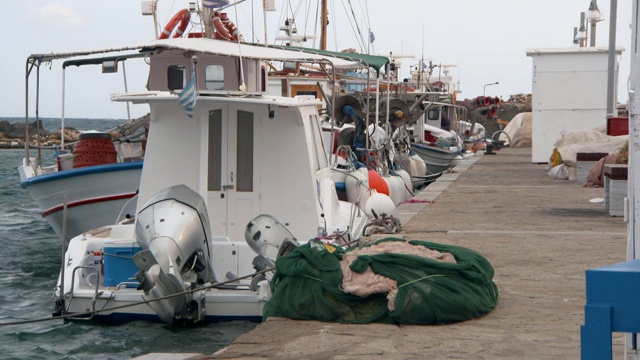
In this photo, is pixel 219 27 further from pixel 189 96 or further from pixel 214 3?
pixel 189 96

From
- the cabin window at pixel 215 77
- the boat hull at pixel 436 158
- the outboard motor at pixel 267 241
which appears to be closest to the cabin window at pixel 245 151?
the cabin window at pixel 215 77

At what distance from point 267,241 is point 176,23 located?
19.5 ft

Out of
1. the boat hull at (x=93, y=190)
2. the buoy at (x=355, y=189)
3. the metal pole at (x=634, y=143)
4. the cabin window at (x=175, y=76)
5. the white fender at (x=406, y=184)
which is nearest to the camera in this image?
the metal pole at (x=634, y=143)

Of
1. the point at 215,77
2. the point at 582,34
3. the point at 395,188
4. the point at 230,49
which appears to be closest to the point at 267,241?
the point at 230,49

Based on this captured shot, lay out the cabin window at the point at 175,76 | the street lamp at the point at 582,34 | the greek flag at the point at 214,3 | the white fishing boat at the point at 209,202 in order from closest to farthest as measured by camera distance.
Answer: the white fishing boat at the point at 209,202, the greek flag at the point at 214,3, the cabin window at the point at 175,76, the street lamp at the point at 582,34

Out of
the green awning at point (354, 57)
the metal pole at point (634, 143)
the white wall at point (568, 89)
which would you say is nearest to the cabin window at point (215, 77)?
the green awning at point (354, 57)

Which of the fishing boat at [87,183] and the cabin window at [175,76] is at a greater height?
the cabin window at [175,76]

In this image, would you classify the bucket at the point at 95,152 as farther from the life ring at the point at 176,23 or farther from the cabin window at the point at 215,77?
the cabin window at the point at 215,77

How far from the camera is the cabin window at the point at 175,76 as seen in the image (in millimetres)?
12477

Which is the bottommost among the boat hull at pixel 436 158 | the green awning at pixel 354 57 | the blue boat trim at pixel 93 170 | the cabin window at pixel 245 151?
the boat hull at pixel 436 158

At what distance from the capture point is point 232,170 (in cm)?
1089

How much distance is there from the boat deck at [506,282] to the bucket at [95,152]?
518 cm

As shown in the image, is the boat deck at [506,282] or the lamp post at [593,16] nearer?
the boat deck at [506,282]

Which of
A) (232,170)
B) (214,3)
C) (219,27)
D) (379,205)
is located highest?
(214,3)
